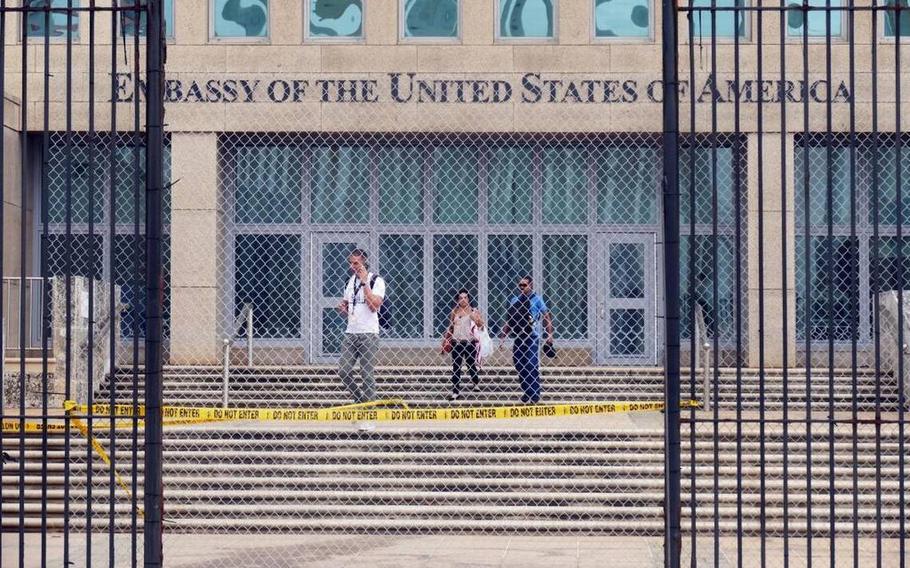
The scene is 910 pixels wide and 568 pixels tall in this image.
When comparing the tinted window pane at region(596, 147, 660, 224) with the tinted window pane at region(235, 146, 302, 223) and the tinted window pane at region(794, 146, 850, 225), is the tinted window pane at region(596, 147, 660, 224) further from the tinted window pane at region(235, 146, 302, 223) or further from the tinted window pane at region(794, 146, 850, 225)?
the tinted window pane at region(235, 146, 302, 223)

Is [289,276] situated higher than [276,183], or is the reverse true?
[276,183]

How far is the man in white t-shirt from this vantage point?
44.6 ft

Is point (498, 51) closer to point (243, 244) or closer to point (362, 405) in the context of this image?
point (243, 244)

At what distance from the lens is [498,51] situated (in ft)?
63.0

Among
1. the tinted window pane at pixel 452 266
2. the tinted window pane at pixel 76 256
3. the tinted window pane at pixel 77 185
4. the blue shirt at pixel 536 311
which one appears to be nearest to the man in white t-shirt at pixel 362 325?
the blue shirt at pixel 536 311

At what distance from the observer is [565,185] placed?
19.9 m

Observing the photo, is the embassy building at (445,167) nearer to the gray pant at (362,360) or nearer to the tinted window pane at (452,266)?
the tinted window pane at (452,266)

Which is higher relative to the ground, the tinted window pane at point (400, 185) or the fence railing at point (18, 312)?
the tinted window pane at point (400, 185)

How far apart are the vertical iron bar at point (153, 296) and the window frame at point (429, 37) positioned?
12764 mm

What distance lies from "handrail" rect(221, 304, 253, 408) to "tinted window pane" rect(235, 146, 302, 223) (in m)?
1.32

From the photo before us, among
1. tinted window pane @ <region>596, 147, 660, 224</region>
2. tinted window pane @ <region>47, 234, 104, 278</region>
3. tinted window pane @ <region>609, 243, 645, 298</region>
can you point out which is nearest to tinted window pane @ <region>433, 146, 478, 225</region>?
tinted window pane @ <region>596, 147, 660, 224</region>

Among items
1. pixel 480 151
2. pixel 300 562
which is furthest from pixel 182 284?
pixel 300 562

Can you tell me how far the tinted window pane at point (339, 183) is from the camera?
19906mm

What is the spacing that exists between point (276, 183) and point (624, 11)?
526 cm
